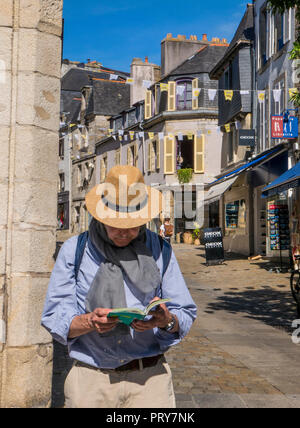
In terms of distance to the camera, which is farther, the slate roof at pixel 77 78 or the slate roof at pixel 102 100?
the slate roof at pixel 77 78

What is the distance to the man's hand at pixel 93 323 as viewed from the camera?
2139 millimetres

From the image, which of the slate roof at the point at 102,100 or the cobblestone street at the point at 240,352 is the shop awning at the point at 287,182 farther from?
the slate roof at the point at 102,100

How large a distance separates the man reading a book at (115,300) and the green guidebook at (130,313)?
15 centimetres

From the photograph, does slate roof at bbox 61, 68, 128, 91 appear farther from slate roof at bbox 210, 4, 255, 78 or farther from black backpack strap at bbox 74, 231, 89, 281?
black backpack strap at bbox 74, 231, 89, 281

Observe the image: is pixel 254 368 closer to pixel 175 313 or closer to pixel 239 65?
pixel 175 313

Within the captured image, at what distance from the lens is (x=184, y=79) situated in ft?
103

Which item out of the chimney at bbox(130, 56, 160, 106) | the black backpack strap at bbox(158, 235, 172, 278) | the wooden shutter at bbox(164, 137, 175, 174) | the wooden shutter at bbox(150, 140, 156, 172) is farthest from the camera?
the chimney at bbox(130, 56, 160, 106)

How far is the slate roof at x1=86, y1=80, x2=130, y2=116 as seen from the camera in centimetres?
4042

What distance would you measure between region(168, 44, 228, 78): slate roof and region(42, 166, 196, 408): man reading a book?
2938 cm

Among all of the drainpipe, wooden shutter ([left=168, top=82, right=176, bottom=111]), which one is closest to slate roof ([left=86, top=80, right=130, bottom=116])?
wooden shutter ([left=168, top=82, right=176, bottom=111])

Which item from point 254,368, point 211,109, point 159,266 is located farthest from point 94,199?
point 211,109

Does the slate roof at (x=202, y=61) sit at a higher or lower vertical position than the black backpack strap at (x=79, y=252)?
higher

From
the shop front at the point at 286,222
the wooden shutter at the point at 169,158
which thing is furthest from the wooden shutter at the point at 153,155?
the shop front at the point at 286,222
